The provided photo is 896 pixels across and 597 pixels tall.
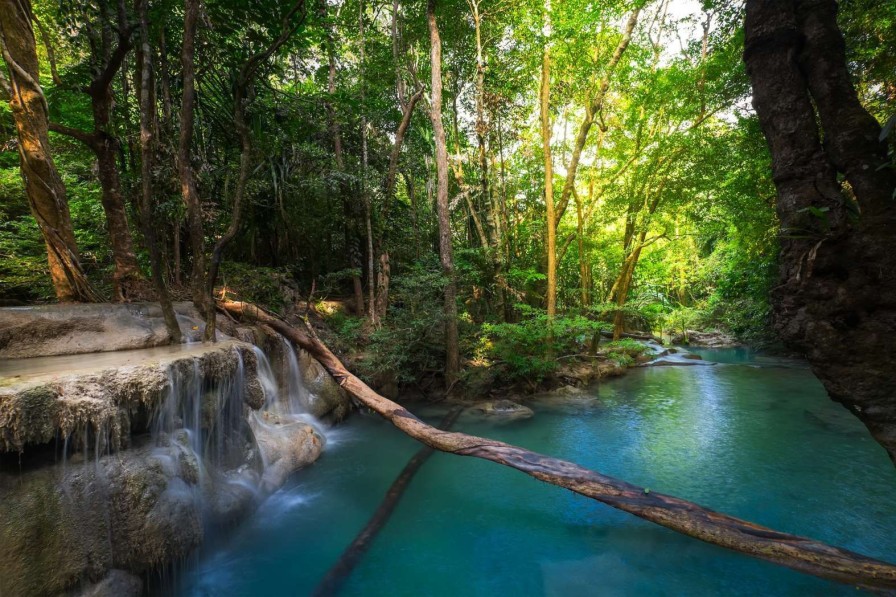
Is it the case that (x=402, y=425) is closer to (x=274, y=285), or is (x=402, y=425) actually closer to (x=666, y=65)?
(x=274, y=285)

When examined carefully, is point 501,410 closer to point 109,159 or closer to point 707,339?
point 109,159

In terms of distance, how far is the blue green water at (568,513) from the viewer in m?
3.46

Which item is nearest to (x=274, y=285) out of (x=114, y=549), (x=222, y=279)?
(x=222, y=279)

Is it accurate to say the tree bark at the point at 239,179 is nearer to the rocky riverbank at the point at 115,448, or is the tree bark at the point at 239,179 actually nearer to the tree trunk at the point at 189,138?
the tree trunk at the point at 189,138

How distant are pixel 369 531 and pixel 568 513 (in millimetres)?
2354

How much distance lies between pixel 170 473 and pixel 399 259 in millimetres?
9135

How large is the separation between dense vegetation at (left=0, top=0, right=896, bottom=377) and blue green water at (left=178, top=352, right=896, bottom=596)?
263cm

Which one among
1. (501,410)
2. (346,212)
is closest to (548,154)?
(346,212)

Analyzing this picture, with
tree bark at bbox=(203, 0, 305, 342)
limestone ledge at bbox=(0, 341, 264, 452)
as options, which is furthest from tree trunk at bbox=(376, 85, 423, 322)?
limestone ledge at bbox=(0, 341, 264, 452)

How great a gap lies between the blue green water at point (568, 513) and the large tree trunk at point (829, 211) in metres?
2.39

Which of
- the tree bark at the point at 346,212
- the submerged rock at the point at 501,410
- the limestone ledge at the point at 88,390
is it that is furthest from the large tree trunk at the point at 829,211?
the tree bark at the point at 346,212

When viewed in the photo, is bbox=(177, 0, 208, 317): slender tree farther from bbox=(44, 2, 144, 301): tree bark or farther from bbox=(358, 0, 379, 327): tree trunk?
bbox=(358, 0, 379, 327): tree trunk

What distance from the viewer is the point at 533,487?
5219mm

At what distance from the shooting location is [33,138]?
451 cm
